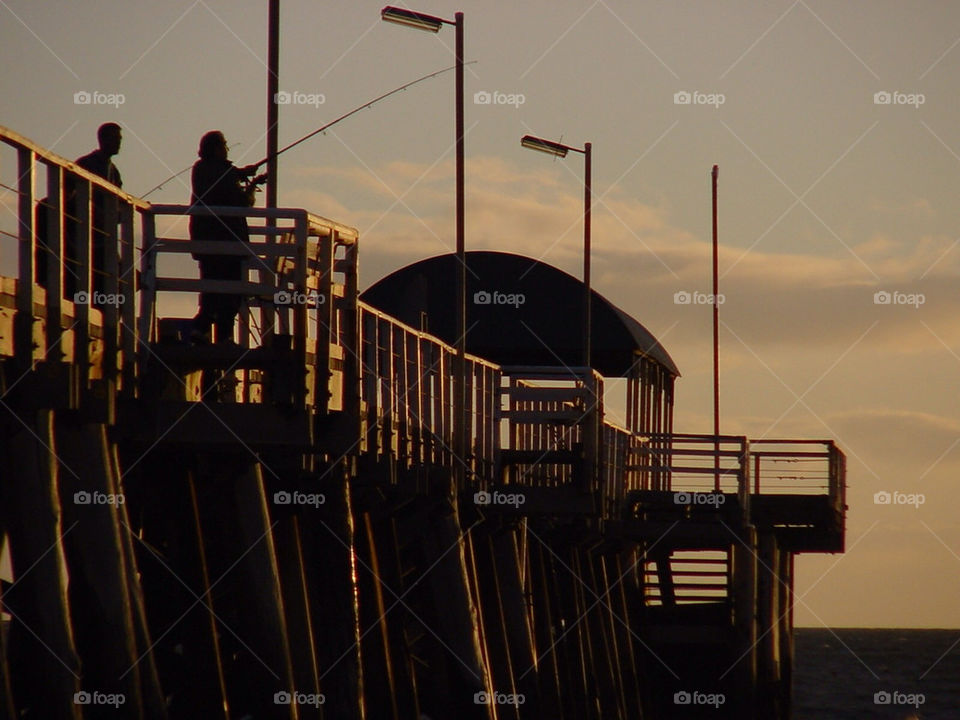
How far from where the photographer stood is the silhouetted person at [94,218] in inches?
521

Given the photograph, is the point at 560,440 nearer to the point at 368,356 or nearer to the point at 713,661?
the point at 713,661

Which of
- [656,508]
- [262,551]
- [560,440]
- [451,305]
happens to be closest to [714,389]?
[451,305]

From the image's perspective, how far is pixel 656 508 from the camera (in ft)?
121

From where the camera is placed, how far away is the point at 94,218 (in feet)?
46.9

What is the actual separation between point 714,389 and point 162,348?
3634 cm
